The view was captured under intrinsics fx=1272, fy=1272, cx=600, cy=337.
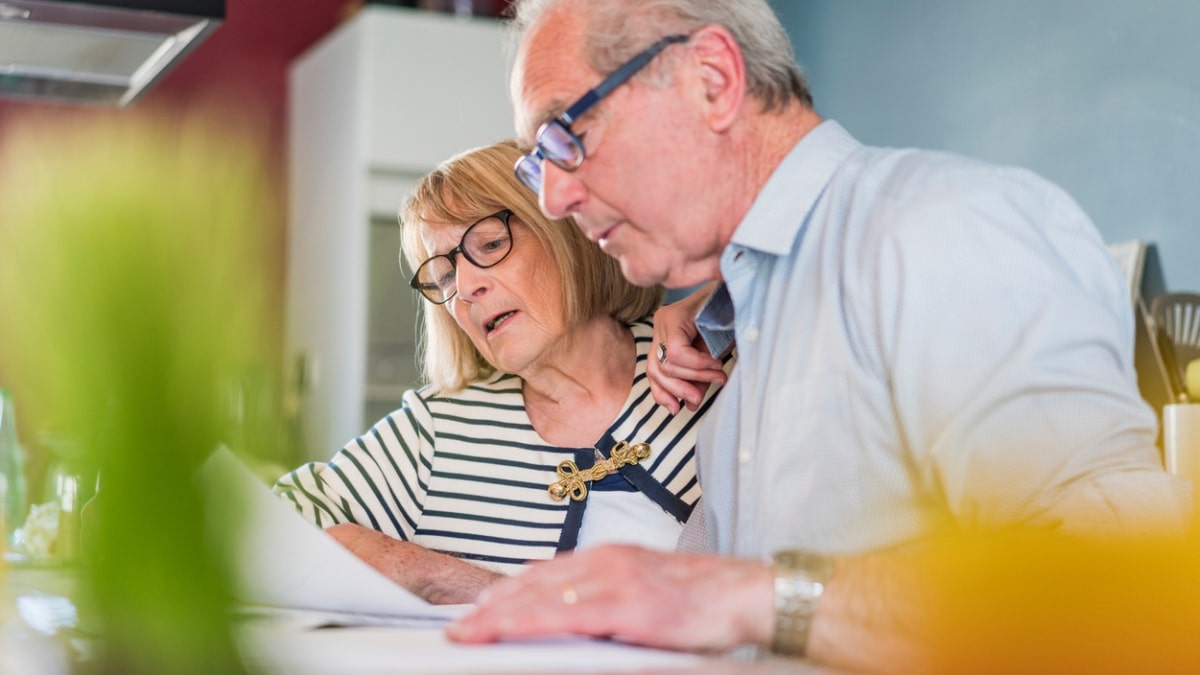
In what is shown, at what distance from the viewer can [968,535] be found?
14.6 inches

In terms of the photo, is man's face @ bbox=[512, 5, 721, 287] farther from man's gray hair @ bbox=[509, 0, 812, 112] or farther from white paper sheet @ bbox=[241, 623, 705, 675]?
white paper sheet @ bbox=[241, 623, 705, 675]

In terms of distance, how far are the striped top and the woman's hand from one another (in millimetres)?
76

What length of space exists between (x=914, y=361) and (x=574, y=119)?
1.32ft

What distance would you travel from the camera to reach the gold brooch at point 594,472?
5.19 ft

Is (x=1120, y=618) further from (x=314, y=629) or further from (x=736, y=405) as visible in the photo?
(x=736, y=405)

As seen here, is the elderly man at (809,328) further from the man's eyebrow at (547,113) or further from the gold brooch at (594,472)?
the gold brooch at (594,472)

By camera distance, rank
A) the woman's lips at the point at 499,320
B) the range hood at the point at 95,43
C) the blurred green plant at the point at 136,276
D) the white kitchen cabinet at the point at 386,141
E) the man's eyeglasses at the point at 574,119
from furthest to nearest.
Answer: the white kitchen cabinet at the point at 386,141 → the range hood at the point at 95,43 → the woman's lips at the point at 499,320 → the man's eyeglasses at the point at 574,119 → the blurred green plant at the point at 136,276

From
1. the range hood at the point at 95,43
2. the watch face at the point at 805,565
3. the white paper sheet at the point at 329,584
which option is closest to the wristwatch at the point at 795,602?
the watch face at the point at 805,565

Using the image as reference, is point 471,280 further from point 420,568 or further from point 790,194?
point 790,194

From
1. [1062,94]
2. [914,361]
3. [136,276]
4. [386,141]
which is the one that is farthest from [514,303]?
[386,141]

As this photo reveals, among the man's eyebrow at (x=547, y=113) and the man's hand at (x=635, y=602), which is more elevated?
the man's eyebrow at (x=547, y=113)

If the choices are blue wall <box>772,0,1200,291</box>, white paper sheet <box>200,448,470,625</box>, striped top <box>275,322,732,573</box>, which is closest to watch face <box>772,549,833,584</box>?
white paper sheet <box>200,448,470,625</box>

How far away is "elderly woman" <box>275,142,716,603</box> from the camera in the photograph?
1.58 metres

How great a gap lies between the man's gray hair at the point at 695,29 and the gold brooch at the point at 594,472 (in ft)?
1.73
